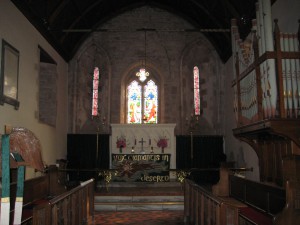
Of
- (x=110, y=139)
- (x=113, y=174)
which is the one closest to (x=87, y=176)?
(x=110, y=139)

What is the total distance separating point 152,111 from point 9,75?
6.50 metres

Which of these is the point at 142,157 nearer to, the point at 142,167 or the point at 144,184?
the point at 144,184

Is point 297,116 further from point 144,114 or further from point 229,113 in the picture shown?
point 144,114

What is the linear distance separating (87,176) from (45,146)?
261 cm

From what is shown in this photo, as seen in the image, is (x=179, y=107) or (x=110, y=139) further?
(x=179, y=107)

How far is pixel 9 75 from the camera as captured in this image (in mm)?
7484

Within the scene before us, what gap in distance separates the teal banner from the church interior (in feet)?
0.11

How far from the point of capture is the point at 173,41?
13359 millimetres

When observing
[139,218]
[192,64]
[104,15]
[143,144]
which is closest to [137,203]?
[139,218]

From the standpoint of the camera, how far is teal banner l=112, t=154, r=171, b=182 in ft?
31.8

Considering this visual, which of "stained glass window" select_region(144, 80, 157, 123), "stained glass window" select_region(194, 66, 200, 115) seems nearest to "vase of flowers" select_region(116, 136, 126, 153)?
"stained glass window" select_region(144, 80, 157, 123)

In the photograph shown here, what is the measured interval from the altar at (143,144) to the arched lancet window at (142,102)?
1609 mm

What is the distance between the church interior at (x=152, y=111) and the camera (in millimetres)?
5004

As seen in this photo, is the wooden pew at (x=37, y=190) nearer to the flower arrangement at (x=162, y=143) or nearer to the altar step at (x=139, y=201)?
the altar step at (x=139, y=201)
